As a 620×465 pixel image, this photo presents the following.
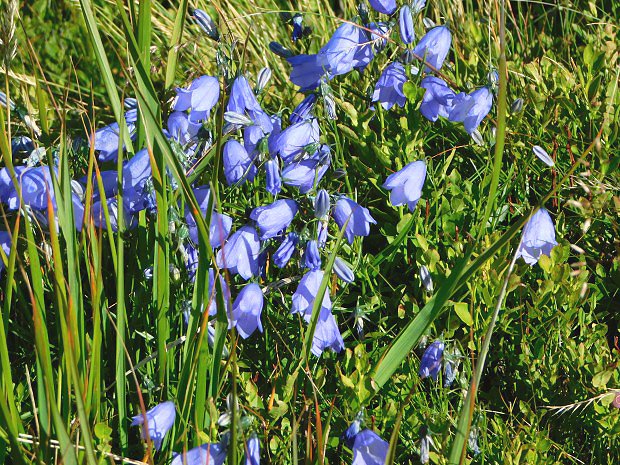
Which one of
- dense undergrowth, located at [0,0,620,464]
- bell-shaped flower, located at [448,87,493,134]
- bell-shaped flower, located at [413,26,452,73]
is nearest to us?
dense undergrowth, located at [0,0,620,464]

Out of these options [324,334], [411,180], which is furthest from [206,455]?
[411,180]

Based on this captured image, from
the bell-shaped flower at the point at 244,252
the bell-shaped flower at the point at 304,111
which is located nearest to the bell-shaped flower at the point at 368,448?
the bell-shaped flower at the point at 244,252

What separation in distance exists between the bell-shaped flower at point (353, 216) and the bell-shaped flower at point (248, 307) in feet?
0.81

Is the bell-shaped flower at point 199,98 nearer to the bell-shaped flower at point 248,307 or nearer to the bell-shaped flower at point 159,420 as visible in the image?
the bell-shaped flower at point 248,307

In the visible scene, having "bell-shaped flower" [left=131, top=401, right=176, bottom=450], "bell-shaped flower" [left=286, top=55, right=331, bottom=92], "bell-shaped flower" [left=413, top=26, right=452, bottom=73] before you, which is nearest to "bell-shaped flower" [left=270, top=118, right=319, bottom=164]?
"bell-shaped flower" [left=286, top=55, right=331, bottom=92]

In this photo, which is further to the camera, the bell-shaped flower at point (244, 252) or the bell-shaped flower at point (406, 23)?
the bell-shaped flower at point (406, 23)

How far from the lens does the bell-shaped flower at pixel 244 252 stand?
5.36 feet

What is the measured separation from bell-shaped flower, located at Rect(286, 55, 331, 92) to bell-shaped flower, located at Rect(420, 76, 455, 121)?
270 millimetres

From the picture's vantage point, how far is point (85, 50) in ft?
10.7

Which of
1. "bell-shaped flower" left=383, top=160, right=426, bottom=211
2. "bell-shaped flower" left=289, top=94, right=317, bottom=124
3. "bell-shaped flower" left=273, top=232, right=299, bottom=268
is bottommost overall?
"bell-shaped flower" left=383, top=160, right=426, bottom=211

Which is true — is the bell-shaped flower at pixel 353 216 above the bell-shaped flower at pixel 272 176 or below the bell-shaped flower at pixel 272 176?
below

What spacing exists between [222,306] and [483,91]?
3.06 ft

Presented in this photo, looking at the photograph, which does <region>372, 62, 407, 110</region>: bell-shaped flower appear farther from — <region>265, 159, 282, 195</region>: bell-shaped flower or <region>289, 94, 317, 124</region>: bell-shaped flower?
<region>265, 159, 282, 195</region>: bell-shaped flower

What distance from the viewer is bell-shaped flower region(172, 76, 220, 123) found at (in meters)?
1.76
